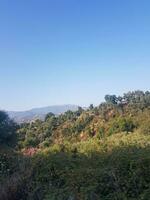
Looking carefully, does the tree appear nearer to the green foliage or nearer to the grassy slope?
the grassy slope

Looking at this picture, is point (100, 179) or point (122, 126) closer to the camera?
point (100, 179)

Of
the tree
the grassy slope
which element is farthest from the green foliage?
the grassy slope

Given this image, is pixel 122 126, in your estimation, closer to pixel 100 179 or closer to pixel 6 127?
pixel 6 127

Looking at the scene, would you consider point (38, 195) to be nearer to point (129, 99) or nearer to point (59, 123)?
point (59, 123)

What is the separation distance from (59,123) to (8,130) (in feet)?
116

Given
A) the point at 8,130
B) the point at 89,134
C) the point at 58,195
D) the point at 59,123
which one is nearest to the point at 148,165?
the point at 58,195

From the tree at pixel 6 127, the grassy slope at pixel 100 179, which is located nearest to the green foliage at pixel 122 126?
the tree at pixel 6 127

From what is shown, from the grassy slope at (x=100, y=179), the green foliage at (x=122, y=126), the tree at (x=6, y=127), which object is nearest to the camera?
the grassy slope at (x=100, y=179)

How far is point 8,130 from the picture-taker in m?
13.9

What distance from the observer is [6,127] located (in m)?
13.9

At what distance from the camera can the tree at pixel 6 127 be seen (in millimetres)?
13638

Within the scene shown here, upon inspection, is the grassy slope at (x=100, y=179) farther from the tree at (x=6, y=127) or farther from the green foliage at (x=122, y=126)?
the green foliage at (x=122, y=126)

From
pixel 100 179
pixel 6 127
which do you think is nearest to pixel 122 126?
pixel 6 127

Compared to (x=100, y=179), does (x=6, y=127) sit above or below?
above
